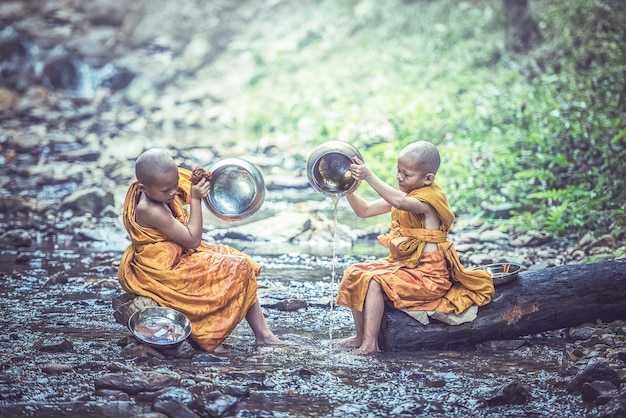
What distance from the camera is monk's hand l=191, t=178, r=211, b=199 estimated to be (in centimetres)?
499

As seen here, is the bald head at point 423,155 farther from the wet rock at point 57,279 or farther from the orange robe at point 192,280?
the wet rock at point 57,279

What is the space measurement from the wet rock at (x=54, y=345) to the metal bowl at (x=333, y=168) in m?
1.87

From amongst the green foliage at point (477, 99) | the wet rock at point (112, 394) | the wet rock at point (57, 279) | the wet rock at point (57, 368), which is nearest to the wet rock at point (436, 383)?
the wet rock at point (112, 394)

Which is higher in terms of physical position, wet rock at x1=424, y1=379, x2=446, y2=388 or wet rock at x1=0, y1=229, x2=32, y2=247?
wet rock at x1=0, y1=229, x2=32, y2=247

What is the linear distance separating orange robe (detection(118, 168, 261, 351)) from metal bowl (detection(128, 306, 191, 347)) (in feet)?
0.21

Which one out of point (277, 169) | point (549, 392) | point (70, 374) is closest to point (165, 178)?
point (70, 374)

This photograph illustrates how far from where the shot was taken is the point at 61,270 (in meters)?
7.24

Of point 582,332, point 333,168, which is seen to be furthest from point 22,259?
point 582,332

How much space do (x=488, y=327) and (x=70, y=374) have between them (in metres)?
2.61

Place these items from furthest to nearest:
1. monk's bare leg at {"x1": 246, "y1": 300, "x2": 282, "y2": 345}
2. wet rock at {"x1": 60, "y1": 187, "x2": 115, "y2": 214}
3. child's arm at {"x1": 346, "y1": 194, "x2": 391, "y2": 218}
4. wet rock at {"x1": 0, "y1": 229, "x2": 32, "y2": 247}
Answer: wet rock at {"x1": 60, "y1": 187, "x2": 115, "y2": 214} → wet rock at {"x1": 0, "y1": 229, "x2": 32, "y2": 247} → child's arm at {"x1": 346, "y1": 194, "x2": 391, "y2": 218} → monk's bare leg at {"x1": 246, "y1": 300, "x2": 282, "y2": 345}

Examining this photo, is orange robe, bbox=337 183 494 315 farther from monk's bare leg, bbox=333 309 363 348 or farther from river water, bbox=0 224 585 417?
river water, bbox=0 224 585 417

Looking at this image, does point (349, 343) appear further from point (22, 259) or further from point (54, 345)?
point (22, 259)

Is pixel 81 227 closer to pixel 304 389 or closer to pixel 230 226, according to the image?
pixel 230 226

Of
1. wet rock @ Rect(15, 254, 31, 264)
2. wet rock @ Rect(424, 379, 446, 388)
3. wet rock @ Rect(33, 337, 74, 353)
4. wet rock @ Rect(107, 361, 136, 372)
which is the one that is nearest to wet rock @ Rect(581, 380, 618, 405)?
wet rock @ Rect(424, 379, 446, 388)
